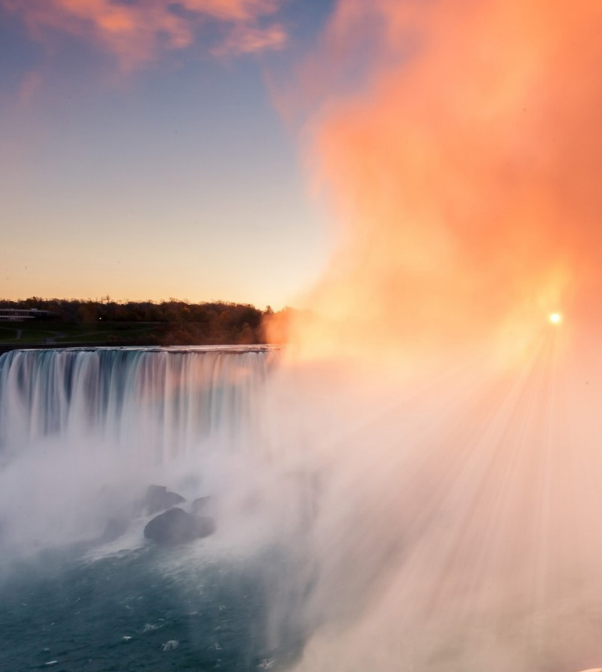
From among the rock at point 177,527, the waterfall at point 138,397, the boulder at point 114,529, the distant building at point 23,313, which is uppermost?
the distant building at point 23,313

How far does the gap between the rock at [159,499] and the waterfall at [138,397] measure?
9.92 feet

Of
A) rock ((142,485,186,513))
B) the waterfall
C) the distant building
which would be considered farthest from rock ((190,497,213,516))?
the distant building

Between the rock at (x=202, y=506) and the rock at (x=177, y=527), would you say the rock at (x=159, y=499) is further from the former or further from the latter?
the rock at (x=177, y=527)

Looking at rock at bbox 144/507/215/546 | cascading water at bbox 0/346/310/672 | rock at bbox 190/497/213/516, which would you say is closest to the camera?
cascading water at bbox 0/346/310/672

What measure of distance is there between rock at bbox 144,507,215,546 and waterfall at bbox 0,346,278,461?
503 cm

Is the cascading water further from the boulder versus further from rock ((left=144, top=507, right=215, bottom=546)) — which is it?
rock ((left=144, top=507, right=215, bottom=546))

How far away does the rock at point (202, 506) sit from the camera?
51.0ft

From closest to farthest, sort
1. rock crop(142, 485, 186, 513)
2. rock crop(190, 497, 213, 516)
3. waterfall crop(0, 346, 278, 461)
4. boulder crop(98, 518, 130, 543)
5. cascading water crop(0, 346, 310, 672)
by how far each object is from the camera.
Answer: cascading water crop(0, 346, 310, 672) → boulder crop(98, 518, 130, 543) → rock crop(190, 497, 213, 516) → rock crop(142, 485, 186, 513) → waterfall crop(0, 346, 278, 461)

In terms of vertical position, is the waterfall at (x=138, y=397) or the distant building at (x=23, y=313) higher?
the distant building at (x=23, y=313)

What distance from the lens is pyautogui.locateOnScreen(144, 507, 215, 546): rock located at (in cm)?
1399

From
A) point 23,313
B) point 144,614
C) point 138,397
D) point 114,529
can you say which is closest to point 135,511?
point 114,529

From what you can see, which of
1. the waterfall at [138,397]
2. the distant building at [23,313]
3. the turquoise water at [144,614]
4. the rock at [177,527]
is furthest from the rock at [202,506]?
the distant building at [23,313]

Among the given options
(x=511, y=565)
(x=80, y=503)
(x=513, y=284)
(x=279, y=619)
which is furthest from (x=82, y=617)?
(x=513, y=284)

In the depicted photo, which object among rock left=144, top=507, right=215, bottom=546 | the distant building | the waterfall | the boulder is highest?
the distant building
